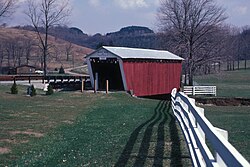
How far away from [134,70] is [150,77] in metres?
2.25

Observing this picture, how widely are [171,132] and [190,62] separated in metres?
39.5

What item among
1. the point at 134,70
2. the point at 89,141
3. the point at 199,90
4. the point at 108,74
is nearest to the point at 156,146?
the point at 89,141

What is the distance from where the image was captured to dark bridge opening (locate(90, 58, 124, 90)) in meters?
35.6

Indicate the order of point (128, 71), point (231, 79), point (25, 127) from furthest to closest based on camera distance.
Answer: point (231, 79), point (128, 71), point (25, 127)

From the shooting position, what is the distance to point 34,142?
10352 mm

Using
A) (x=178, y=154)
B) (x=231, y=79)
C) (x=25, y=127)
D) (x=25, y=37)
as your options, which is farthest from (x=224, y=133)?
(x=25, y=37)

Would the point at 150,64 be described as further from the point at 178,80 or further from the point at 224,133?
the point at 224,133

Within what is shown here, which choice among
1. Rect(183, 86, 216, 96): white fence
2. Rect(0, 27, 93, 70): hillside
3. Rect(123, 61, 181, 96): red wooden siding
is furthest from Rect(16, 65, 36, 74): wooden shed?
Rect(123, 61, 181, 96): red wooden siding

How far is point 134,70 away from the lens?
→ 32750 mm

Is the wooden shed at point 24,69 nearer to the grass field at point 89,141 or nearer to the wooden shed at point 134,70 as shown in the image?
the wooden shed at point 134,70

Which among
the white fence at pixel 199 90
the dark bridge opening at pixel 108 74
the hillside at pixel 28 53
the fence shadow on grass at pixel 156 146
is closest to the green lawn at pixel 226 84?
the white fence at pixel 199 90

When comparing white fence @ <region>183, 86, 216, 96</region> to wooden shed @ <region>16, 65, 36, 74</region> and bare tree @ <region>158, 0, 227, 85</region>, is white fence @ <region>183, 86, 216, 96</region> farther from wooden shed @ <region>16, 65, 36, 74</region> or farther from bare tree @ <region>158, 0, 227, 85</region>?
wooden shed @ <region>16, 65, 36, 74</region>

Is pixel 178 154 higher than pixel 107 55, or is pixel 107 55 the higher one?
pixel 107 55

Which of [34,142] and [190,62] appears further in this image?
[190,62]
